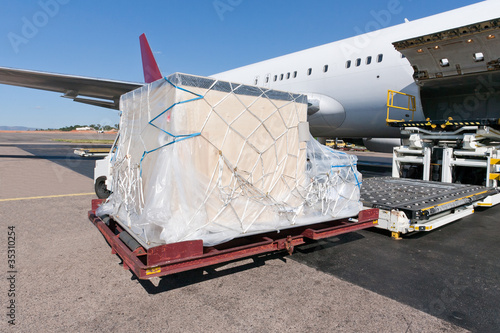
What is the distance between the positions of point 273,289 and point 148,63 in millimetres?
11713

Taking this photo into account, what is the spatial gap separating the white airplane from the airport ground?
5000mm

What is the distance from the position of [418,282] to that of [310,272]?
3.72 ft

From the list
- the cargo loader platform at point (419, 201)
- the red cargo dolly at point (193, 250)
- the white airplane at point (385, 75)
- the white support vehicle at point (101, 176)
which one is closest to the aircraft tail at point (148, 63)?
the white airplane at point (385, 75)

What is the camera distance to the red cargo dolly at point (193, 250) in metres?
2.78

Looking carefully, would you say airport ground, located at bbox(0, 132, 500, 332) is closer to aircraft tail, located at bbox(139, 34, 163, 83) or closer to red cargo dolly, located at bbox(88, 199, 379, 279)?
red cargo dolly, located at bbox(88, 199, 379, 279)

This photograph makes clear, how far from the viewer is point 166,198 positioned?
308cm

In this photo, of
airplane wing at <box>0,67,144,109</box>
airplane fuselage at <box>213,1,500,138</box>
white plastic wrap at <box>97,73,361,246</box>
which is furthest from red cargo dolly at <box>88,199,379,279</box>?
airplane wing at <box>0,67,144,109</box>

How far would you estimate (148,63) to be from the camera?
42.3 feet

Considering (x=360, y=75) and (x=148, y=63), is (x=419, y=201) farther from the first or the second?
(x=148, y=63)

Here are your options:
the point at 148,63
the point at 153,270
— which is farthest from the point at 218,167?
the point at 148,63

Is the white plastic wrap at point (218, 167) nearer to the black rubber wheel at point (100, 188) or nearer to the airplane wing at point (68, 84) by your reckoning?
the black rubber wheel at point (100, 188)

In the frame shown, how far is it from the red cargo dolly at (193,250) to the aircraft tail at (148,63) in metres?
9.02

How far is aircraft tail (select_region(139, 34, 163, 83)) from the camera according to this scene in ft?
40.3

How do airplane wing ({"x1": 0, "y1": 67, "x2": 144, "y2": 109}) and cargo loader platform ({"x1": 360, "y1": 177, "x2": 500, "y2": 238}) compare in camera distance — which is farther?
airplane wing ({"x1": 0, "y1": 67, "x2": 144, "y2": 109})
